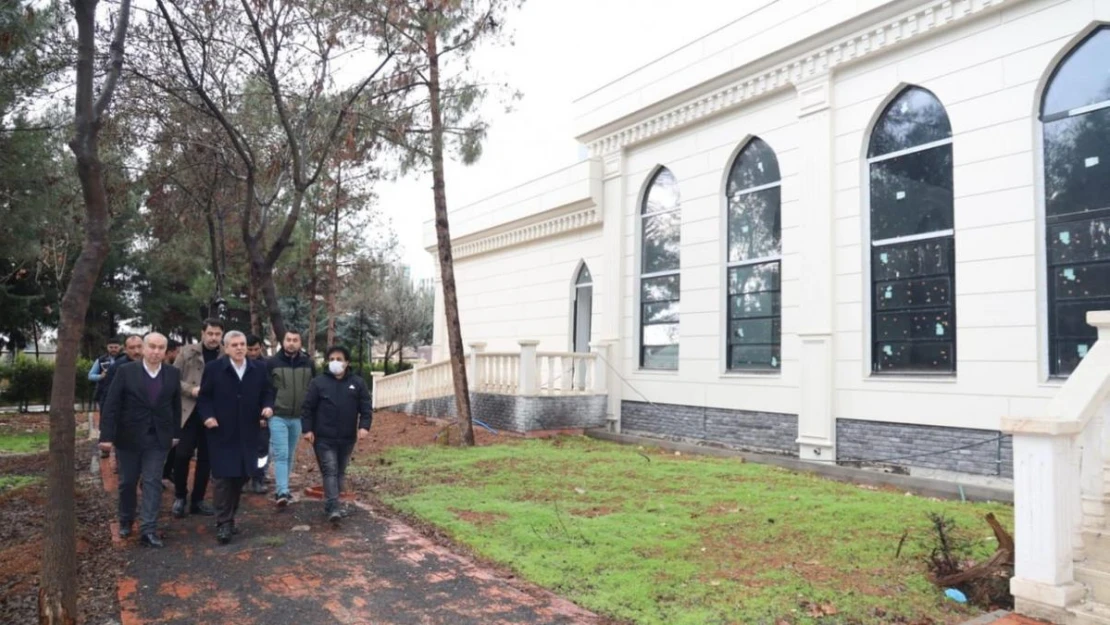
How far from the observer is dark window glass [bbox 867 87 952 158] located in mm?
10234

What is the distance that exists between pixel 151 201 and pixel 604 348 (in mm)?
9212

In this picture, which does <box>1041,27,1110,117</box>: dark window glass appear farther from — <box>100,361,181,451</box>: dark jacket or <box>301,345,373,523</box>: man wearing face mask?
<box>100,361,181,451</box>: dark jacket

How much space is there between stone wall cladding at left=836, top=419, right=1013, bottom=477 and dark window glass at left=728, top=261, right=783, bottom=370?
183 centimetres

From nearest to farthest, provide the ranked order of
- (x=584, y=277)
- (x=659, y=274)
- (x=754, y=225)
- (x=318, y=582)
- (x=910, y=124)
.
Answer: (x=318, y=582)
(x=910, y=124)
(x=754, y=225)
(x=659, y=274)
(x=584, y=277)

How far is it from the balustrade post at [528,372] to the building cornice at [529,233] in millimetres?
3487

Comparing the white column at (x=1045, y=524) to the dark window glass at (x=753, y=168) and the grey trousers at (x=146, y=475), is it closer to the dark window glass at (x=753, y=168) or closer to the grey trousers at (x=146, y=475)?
the grey trousers at (x=146, y=475)

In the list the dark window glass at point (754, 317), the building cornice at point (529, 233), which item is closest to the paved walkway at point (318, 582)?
the dark window glass at point (754, 317)

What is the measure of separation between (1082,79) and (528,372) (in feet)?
30.8

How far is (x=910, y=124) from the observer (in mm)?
10586

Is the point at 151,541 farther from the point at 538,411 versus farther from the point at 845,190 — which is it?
the point at 845,190

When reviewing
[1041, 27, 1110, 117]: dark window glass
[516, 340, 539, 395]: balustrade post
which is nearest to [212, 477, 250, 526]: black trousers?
[516, 340, 539, 395]: balustrade post

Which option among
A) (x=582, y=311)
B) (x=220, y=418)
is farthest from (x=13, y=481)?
(x=582, y=311)

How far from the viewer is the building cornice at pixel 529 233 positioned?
54.8 ft

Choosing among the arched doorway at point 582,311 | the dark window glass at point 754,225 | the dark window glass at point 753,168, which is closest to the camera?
the dark window glass at point 754,225
